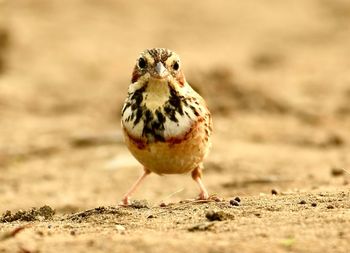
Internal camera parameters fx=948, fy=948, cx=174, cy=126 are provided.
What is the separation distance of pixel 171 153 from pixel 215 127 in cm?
532

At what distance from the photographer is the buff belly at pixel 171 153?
6.03m

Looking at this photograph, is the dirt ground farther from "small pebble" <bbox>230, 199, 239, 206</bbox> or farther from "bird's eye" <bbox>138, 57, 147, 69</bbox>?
"bird's eye" <bbox>138, 57, 147, 69</bbox>

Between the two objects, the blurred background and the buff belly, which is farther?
the blurred background

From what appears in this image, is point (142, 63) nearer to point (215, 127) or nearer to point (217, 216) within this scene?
point (217, 216)

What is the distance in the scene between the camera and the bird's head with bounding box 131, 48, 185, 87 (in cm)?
611

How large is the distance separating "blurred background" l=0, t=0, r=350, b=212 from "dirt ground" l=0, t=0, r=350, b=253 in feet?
0.10

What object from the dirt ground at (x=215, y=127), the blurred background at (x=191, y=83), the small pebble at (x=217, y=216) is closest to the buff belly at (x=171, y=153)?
the dirt ground at (x=215, y=127)

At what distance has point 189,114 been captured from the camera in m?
6.16

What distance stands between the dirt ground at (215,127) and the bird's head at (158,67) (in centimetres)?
83

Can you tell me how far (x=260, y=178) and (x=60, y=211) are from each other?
73.9 inches

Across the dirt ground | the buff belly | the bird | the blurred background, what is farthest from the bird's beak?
the blurred background

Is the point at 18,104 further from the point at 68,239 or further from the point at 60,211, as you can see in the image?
the point at 68,239

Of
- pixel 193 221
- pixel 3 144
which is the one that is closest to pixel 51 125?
pixel 3 144

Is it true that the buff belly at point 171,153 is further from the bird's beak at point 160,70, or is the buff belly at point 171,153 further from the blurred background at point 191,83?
the blurred background at point 191,83
